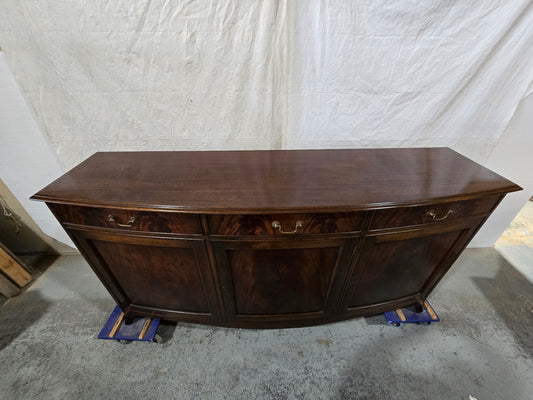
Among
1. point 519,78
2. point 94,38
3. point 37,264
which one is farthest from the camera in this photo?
point 37,264

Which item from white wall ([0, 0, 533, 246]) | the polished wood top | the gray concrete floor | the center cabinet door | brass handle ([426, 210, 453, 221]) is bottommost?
the gray concrete floor

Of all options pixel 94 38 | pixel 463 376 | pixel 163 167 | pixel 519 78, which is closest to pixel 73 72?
pixel 94 38

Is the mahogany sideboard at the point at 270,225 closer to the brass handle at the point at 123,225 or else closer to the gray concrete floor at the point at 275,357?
the brass handle at the point at 123,225

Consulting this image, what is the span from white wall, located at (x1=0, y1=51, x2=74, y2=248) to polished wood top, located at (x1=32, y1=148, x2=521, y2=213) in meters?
0.47

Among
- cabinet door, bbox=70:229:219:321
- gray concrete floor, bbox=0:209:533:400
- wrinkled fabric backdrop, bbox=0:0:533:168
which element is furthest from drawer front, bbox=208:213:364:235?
gray concrete floor, bbox=0:209:533:400

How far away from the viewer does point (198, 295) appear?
1.00 metres

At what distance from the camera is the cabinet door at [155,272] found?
827mm

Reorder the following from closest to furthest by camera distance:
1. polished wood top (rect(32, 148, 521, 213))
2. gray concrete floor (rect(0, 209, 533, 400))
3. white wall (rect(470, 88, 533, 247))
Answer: polished wood top (rect(32, 148, 521, 213)), gray concrete floor (rect(0, 209, 533, 400)), white wall (rect(470, 88, 533, 247))

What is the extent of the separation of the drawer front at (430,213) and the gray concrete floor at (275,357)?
0.82 metres

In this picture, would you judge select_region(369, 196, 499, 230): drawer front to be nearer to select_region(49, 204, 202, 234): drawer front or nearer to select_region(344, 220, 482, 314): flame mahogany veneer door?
select_region(344, 220, 482, 314): flame mahogany veneer door

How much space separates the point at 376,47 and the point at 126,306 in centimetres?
177

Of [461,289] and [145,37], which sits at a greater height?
[145,37]

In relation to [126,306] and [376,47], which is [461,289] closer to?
[376,47]

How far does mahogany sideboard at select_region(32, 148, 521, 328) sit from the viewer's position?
74 centimetres
